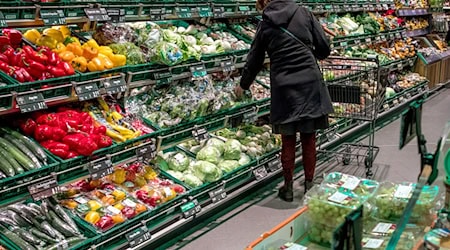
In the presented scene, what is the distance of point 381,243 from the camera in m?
2.01

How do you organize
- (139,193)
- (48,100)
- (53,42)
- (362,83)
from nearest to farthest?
(48,100), (53,42), (139,193), (362,83)

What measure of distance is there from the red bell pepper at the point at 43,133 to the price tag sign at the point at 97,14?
2.29ft

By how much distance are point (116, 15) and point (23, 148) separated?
42.1 inches

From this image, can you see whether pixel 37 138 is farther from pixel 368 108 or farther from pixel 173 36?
pixel 368 108

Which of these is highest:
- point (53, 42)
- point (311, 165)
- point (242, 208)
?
point (53, 42)

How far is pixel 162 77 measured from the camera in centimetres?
362

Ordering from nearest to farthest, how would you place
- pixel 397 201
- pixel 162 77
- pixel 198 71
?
pixel 397 201 → pixel 162 77 → pixel 198 71

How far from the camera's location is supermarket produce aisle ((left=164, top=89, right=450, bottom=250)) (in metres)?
3.72

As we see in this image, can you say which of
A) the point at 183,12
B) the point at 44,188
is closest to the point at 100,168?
the point at 44,188

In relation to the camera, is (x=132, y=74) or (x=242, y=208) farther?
Result: (x=242, y=208)

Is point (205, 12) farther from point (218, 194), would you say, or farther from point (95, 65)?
point (218, 194)

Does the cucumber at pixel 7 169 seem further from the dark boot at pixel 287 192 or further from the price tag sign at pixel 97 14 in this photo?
the dark boot at pixel 287 192

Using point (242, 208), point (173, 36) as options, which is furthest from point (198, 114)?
point (242, 208)

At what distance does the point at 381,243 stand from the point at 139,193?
1883 millimetres
